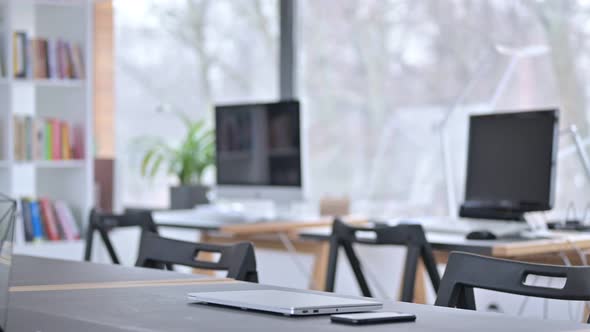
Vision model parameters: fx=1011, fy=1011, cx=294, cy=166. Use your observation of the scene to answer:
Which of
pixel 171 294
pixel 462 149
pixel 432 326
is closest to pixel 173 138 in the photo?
pixel 462 149

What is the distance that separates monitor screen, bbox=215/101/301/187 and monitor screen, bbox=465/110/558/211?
0.98 metres

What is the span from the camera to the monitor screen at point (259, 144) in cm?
461

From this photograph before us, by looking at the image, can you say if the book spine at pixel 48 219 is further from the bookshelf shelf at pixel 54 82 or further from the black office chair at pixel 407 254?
the black office chair at pixel 407 254

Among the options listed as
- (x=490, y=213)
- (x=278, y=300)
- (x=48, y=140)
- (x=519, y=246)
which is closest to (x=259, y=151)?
(x=48, y=140)

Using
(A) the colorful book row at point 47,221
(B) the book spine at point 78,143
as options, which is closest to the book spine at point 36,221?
(A) the colorful book row at point 47,221

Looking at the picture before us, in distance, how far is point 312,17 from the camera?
548 cm

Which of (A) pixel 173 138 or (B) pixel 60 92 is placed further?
(A) pixel 173 138

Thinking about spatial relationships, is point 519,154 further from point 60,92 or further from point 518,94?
point 60,92

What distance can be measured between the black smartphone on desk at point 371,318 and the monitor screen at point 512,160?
7.21 feet

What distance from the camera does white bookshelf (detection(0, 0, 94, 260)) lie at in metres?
4.73

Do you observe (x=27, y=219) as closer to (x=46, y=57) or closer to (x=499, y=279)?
(x=46, y=57)

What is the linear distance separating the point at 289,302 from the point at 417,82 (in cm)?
348

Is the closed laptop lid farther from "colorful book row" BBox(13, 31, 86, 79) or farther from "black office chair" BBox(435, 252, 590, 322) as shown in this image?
"colorful book row" BBox(13, 31, 86, 79)

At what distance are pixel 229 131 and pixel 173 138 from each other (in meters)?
1.30
